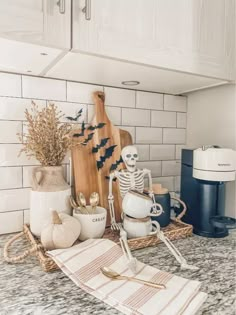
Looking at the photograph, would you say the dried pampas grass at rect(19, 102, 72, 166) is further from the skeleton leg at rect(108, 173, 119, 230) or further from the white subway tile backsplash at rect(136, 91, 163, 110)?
the white subway tile backsplash at rect(136, 91, 163, 110)

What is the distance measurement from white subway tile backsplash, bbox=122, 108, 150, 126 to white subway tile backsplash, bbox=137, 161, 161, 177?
0.56ft

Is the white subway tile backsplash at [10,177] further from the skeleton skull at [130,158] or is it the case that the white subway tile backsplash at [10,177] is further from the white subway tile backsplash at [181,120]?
the white subway tile backsplash at [181,120]

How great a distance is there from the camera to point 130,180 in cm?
88

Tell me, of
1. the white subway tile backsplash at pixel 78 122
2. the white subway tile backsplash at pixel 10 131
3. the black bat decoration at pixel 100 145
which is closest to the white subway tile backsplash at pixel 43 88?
the white subway tile backsplash at pixel 78 122

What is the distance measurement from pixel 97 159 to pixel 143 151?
26 centimetres

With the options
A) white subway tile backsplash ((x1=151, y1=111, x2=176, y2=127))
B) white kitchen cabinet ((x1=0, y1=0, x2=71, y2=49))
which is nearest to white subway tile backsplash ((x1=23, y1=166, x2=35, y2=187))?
white kitchen cabinet ((x1=0, y1=0, x2=71, y2=49))

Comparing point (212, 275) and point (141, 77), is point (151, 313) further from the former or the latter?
point (141, 77)

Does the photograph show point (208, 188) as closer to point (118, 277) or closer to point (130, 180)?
point (130, 180)

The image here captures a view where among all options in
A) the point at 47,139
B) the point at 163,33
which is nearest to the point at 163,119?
the point at 163,33

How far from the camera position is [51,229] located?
2.25 feet

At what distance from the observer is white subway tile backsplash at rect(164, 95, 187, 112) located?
1215 millimetres

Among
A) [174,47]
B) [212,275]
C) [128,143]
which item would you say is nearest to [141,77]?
[174,47]

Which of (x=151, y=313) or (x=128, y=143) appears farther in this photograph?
(x=128, y=143)

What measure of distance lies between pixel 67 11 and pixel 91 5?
7 cm
